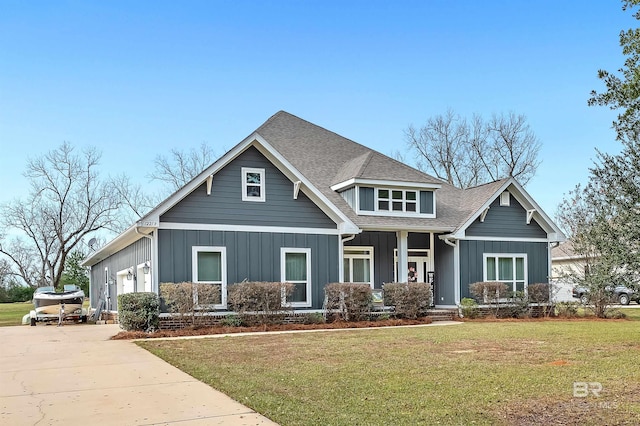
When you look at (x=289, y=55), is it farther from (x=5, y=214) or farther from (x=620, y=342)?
(x=5, y=214)

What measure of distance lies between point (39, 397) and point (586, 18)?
15.4 meters

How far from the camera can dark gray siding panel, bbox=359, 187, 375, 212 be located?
2067cm

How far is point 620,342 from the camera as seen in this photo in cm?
1215

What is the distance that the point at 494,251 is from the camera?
2186 centimetres

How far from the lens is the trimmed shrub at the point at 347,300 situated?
59.0 feet

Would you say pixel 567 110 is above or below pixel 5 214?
above

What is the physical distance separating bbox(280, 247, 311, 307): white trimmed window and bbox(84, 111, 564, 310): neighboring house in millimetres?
30

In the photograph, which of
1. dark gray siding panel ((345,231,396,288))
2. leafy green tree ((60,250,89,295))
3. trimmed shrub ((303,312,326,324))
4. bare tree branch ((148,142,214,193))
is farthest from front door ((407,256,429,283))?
leafy green tree ((60,250,89,295))

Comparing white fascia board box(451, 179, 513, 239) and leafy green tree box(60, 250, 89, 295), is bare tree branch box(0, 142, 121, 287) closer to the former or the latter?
leafy green tree box(60, 250, 89, 295)

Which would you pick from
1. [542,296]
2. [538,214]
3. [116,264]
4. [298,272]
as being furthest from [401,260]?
[116,264]

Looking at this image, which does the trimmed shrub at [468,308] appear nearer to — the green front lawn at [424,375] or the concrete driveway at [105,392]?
the green front lawn at [424,375]

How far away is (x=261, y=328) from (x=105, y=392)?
878 cm

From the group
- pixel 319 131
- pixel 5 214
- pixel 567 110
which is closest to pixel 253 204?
pixel 319 131

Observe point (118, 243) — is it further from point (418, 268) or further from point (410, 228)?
point (418, 268)
